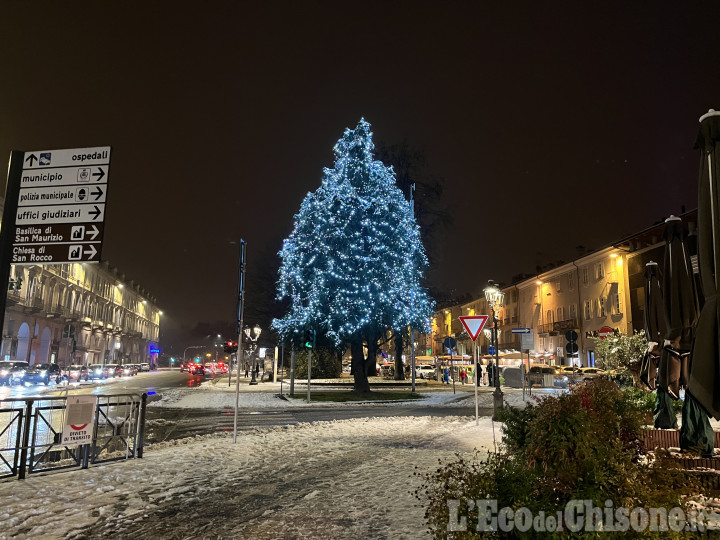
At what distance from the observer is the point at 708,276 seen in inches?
170

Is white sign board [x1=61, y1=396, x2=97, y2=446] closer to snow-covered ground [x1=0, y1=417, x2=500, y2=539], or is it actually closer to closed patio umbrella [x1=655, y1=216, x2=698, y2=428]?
snow-covered ground [x1=0, y1=417, x2=500, y2=539]

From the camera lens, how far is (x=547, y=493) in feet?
13.6

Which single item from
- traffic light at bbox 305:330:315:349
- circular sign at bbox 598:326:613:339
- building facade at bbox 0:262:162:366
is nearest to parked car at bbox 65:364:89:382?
building facade at bbox 0:262:162:366

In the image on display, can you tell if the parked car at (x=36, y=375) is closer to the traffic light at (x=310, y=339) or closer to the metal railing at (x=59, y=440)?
the traffic light at (x=310, y=339)

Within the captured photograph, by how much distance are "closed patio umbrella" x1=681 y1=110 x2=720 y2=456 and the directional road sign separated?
655 cm

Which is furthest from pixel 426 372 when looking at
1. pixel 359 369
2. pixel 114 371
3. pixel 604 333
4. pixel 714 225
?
pixel 714 225

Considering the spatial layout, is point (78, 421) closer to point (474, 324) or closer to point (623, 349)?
point (474, 324)

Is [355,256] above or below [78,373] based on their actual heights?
above

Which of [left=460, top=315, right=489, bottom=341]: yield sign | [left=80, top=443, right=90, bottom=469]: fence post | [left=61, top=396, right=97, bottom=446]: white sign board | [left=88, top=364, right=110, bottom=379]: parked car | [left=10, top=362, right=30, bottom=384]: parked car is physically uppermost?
[left=460, top=315, right=489, bottom=341]: yield sign

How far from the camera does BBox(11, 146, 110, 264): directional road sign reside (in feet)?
21.8

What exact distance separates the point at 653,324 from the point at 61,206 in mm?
10261

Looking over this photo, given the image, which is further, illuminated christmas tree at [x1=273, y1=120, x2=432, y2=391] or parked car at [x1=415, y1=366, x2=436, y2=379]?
parked car at [x1=415, y1=366, x2=436, y2=379]

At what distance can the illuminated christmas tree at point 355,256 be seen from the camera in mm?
26328

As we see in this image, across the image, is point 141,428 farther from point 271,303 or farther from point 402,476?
point 271,303
